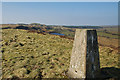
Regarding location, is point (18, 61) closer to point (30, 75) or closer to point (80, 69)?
point (30, 75)

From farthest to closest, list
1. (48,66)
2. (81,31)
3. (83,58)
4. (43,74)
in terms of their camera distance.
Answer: (48,66)
(43,74)
(81,31)
(83,58)

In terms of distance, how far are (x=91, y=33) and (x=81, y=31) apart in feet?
2.72

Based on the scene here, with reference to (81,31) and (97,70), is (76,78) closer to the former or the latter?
(97,70)

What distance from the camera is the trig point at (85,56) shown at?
784 centimetres

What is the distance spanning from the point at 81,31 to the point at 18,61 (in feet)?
26.0

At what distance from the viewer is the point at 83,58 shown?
25.8ft

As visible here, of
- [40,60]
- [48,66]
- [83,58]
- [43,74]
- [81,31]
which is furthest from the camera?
[40,60]

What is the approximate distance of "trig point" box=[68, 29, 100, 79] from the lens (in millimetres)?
7843

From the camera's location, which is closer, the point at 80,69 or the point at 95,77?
the point at 80,69

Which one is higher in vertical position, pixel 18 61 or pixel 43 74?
pixel 18 61

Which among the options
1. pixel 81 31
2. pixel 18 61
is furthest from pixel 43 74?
pixel 81 31


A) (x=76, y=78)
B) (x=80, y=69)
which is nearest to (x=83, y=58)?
(x=80, y=69)

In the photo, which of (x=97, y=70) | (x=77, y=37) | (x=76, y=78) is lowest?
(x=76, y=78)

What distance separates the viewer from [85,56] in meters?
7.81
